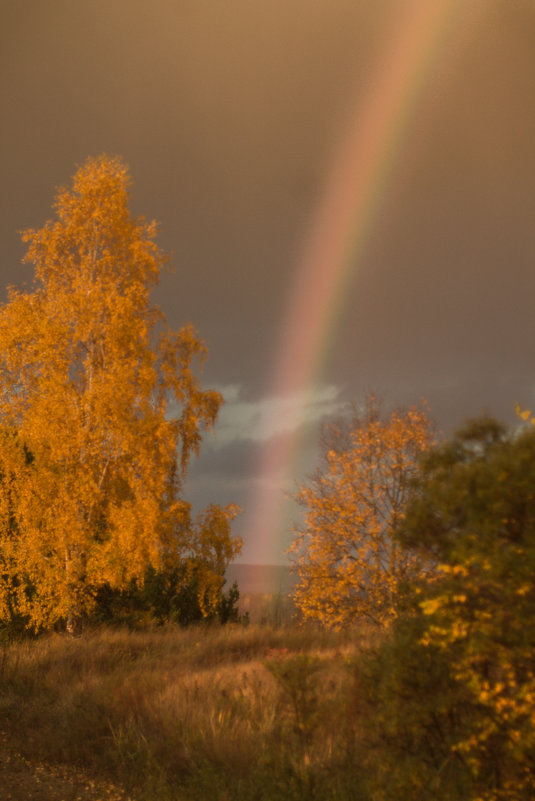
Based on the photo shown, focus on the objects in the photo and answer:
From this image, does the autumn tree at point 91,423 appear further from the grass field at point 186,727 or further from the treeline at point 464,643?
the treeline at point 464,643

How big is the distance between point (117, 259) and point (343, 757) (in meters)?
15.1

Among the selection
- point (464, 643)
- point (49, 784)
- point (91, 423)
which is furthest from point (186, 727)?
point (91, 423)

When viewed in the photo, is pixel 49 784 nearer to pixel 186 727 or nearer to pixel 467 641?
pixel 186 727

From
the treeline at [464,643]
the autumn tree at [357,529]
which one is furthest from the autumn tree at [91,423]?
the treeline at [464,643]

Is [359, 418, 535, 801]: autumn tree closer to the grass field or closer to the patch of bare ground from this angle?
the grass field

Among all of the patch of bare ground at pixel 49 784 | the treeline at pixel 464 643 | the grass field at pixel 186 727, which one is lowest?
the patch of bare ground at pixel 49 784

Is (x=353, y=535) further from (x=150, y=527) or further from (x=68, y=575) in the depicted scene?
(x=68, y=575)

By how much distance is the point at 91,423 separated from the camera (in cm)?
1731

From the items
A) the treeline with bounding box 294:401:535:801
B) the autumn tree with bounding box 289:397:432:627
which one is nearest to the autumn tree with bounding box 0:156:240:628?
the autumn tree with bounding box 289:397:432:627

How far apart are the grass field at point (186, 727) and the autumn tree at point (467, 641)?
1223mm

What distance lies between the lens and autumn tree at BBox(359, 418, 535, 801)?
4.24 metres

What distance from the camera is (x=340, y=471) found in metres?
16.7

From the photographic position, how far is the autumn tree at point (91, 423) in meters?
16.4

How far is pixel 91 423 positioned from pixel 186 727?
10338 mm
